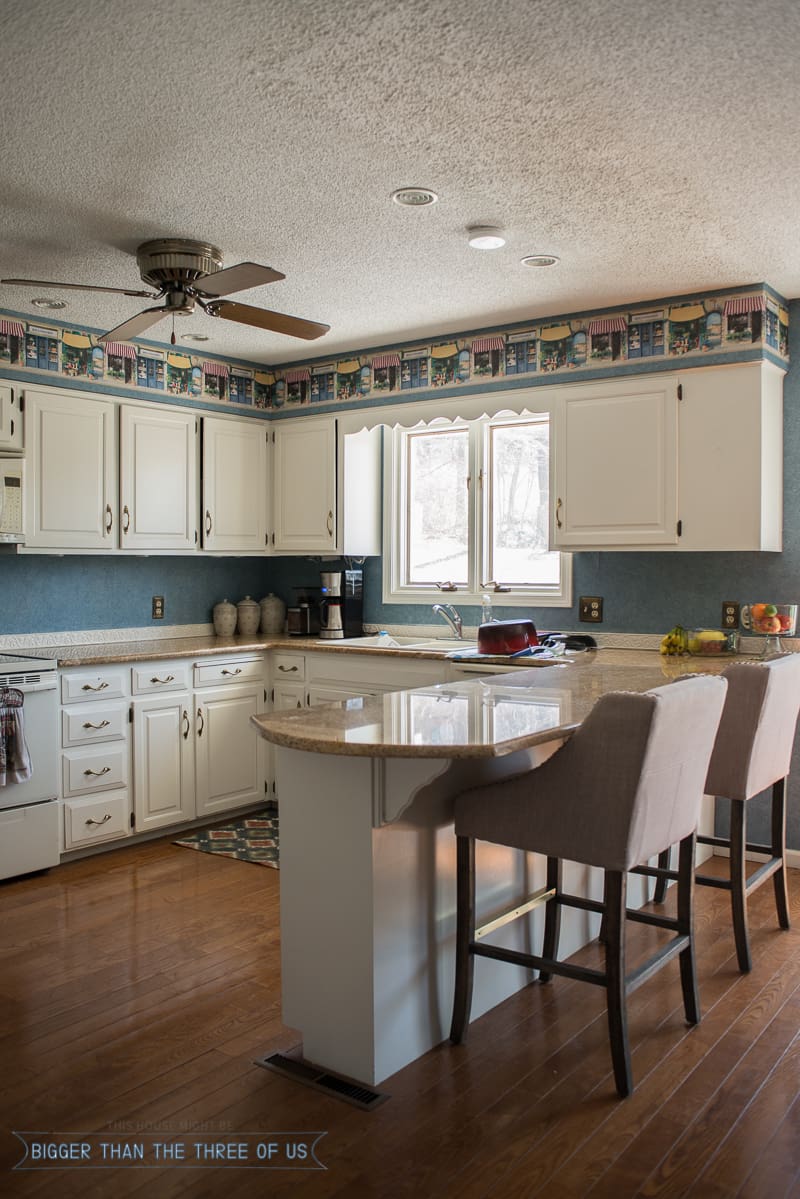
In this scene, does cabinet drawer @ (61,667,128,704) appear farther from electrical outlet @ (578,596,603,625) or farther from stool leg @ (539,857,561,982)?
stool leg @ (539,857,561,982)

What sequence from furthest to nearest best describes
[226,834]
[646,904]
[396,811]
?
[226,834] < [646,904] < [396,811]

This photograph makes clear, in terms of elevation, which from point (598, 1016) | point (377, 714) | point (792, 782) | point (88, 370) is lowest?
point (598, 1016)

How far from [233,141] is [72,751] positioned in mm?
2620

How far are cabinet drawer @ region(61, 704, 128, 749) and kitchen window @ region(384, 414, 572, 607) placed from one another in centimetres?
172

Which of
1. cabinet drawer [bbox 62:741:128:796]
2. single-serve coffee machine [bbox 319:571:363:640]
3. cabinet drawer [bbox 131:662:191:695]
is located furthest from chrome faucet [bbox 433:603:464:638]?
cabinet drawer [bbox 62:741:128:796]

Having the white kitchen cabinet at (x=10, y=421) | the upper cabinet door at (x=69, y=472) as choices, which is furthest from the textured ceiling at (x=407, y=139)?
the upper cabinet door at (x=69, y=472)

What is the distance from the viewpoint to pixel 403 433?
17.6ft

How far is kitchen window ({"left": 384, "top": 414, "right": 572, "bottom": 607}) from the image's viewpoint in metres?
4.86

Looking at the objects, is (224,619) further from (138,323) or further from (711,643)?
(711,643)

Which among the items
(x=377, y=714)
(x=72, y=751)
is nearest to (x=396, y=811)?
(x=377, y=714)

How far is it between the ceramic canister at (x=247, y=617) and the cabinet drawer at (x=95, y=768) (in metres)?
1.36

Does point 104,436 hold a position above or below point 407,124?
below

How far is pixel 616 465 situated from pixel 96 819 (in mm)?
2784

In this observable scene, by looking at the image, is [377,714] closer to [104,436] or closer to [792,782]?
[792,782]
